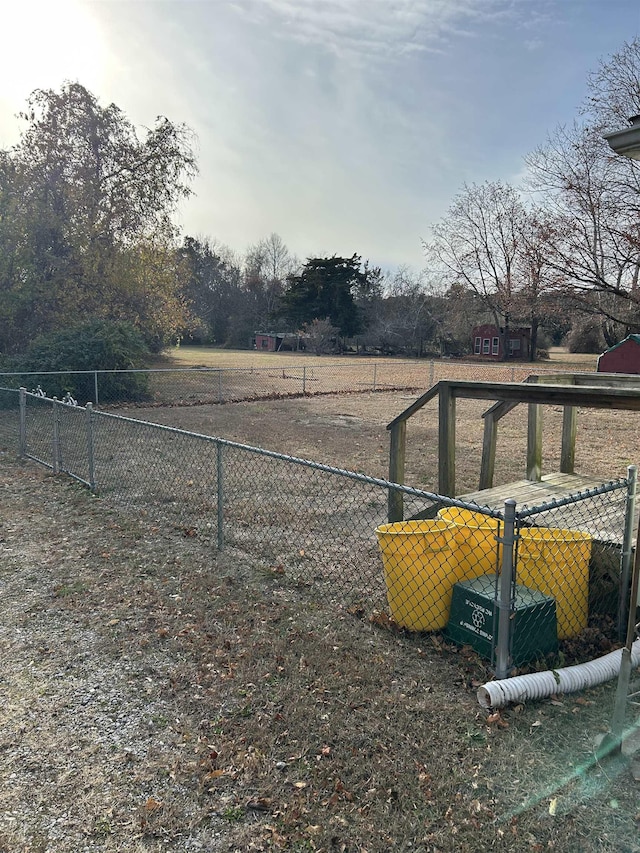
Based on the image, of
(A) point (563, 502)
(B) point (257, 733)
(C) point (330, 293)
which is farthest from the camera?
(C) point (330, 293)

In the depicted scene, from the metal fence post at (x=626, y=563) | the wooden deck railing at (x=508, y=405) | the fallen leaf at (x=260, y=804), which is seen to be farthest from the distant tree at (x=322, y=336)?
the fallen leaf at (x=260, y=804)

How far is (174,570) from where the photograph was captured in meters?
4.72

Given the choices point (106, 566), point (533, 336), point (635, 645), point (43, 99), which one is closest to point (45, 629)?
point (106, 566)

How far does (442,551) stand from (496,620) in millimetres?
516

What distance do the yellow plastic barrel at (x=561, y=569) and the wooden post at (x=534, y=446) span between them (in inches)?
85.4

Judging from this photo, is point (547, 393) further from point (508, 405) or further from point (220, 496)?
point (220, 496)

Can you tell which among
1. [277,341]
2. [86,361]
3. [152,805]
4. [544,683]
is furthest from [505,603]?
[277,341]

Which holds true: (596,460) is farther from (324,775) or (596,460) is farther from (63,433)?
(63,433)

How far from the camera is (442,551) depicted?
11.8 ft

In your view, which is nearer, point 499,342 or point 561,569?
point 561,569

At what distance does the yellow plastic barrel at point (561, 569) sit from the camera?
350cm

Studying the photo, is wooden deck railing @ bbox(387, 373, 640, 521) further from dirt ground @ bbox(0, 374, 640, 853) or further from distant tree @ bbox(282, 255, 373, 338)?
distant tree @ bbox(282, 255, 373, 338)

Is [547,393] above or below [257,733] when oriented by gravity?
above

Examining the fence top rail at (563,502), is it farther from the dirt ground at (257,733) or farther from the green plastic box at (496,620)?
the dirt ground at (257,733)
